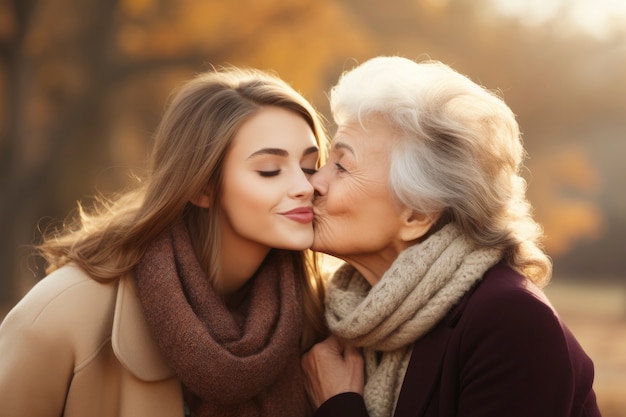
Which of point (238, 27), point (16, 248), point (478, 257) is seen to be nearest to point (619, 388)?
point (478, 257)

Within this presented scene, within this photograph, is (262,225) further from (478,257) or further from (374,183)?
(478,257)

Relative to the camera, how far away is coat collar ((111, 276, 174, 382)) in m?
2.88

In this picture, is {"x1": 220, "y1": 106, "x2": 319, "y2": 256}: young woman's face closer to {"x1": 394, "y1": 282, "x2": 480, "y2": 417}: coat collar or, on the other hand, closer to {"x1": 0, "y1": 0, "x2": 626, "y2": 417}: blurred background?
{"x1": 394, "y1": 282, "x2": 480, "y2": 417}: coat collar

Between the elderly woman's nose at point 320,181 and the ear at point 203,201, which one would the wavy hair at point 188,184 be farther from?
the elderly woman's nose at point 320,181

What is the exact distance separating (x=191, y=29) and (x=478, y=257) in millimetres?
8275

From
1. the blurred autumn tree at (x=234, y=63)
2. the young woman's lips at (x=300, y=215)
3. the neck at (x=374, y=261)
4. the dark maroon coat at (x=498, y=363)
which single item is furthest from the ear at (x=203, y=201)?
the blurred autumn tree at (x=234, y=63)

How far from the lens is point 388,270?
3.00 metres

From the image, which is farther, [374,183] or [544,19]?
[544,19]

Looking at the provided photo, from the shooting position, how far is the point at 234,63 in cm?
1027

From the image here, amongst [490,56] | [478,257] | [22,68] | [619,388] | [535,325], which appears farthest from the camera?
[490,56]

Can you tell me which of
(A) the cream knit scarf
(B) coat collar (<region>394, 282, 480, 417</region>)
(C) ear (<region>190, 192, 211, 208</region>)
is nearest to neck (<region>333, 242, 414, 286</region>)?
(A) the cream knit scarf

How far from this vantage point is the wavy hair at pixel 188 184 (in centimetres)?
309

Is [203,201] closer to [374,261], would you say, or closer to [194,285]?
[194,285]

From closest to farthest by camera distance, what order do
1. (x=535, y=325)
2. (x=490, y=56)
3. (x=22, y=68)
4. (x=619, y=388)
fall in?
(x=535, y=325) → (x=619, y=388) → (x=22, y=68) → (x=490, y=56)
